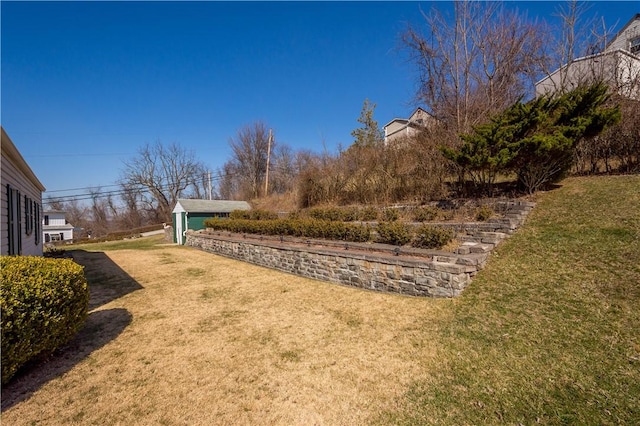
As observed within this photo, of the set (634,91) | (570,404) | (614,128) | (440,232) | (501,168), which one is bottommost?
(570,404)

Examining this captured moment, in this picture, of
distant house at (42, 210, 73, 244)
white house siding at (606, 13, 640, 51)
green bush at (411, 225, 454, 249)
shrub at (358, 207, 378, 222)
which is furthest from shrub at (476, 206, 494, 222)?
distant house at (42, 210, 73, 244)

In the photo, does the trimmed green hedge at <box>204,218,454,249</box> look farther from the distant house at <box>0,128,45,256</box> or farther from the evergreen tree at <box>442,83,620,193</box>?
the distant house at <box>0,128,45,256</box>

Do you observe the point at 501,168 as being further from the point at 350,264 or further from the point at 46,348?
the point at 46,348

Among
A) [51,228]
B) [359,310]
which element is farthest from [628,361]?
[51,228]

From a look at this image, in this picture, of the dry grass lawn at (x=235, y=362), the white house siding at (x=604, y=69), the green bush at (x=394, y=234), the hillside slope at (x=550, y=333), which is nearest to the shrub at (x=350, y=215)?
the green bush at (x=394, y=234)

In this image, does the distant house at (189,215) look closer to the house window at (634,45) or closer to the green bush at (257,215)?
the green bush at (257,215)

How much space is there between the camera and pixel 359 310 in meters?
4.55

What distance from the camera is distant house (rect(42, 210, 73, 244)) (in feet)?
104

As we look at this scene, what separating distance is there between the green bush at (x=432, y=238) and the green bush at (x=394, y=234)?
34cm

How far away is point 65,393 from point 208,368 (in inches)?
51.8

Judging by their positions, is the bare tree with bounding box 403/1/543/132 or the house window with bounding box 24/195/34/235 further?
the bare tree with bounding box 403/1/543/132

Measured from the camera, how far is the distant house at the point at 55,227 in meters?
31.8

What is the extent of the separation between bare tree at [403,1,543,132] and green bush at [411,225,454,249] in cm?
640

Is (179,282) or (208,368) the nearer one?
(208,368)
